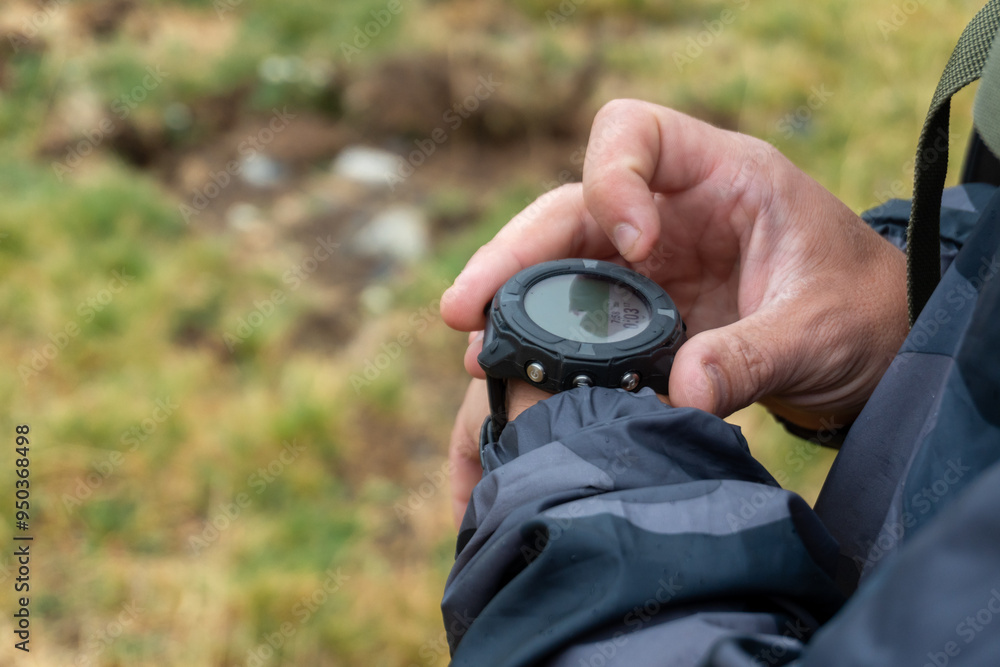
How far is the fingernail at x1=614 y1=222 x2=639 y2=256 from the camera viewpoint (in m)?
1.21

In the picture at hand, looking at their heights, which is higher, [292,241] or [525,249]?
[525,249]

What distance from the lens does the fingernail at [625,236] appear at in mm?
1211

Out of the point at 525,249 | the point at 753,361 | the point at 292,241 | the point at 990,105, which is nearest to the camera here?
the point at 990,105

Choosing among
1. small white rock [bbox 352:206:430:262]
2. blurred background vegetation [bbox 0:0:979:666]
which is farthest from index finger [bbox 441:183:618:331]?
small white rock [bbox 352:206:430:262]

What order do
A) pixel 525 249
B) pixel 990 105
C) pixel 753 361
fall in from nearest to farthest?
1. pixel 990 105
2. pixel 753 361
3. pixel 525 249

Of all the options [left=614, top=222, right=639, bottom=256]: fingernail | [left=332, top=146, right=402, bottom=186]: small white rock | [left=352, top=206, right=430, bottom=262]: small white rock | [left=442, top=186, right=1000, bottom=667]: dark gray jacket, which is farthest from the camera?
[left=332, top=146, right=402, bottom=186]: small white rock

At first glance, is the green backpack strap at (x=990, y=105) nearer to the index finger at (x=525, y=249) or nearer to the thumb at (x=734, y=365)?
the thumb at (x=734, y=365)

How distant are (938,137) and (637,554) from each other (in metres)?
0.67

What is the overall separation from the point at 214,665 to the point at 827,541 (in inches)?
60.2

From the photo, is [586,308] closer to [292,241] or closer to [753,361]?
[753,361]

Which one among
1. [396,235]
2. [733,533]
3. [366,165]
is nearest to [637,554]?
[733,533]

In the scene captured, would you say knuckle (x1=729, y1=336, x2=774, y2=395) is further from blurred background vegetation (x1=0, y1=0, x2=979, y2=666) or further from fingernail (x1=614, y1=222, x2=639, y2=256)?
blurred background vegetation (x1=0, y1=0, x2=979, y2=666)

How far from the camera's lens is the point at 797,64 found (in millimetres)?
3893

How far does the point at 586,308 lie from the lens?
1.15 m
